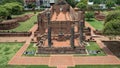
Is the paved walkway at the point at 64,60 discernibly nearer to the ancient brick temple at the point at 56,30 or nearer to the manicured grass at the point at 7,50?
the manicured grass at the point at 7,50

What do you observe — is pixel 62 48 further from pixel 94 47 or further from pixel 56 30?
pixel 56 30

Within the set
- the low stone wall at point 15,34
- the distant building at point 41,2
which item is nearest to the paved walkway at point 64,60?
the low stone wall at point 15,34

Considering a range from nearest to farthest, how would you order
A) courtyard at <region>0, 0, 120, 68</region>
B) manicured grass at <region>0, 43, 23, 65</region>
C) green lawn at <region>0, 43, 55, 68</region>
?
1. green lawn at <region>0, 43, 55, 68</region>
2. courtyard at <region>0, 0, 120, 68</region>
3. manicured grass at <region>0, 43, 23, 65</region>

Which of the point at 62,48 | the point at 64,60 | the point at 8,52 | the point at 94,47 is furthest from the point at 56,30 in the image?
the point at 64,60

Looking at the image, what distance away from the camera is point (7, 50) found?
136 ft

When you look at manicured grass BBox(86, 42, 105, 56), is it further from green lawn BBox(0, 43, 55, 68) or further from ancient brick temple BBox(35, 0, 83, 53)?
green lawn BBox(0, 43, 55, 68)

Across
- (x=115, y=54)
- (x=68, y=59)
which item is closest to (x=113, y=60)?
(x=115, y=54)

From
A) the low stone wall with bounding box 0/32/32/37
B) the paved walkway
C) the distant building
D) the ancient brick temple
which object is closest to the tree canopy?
the paved walkway

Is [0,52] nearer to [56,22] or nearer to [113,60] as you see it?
[56,22]

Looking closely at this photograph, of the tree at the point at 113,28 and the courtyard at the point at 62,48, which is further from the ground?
the tree at the point at 113,28

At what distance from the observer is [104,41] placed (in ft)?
154

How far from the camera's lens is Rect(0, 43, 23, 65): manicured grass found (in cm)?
3656

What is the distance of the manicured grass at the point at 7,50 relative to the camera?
Answer: 36.6 m

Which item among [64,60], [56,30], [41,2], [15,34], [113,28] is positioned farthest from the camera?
[41,2]
